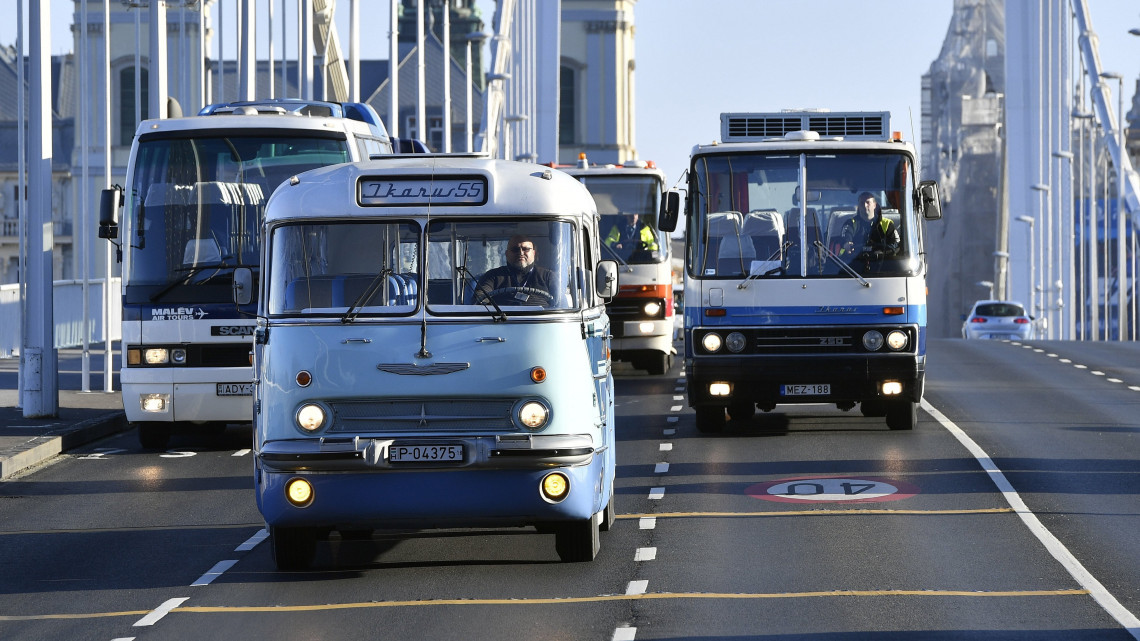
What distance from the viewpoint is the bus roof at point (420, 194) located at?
451 inches

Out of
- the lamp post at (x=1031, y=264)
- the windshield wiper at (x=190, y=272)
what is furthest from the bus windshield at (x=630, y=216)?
the lamp post at (x=1031, y=264)

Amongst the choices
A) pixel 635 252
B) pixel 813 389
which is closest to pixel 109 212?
pixel 813 389

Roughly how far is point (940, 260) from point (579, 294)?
96.5 metres

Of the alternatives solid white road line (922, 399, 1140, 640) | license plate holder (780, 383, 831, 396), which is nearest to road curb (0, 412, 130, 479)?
license plate holder (780, 383, 831, 396)

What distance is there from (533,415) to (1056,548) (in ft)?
11.2

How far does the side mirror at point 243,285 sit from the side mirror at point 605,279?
2177 mm

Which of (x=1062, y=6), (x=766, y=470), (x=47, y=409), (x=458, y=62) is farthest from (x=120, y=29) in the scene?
Result: (x=766, y=470)

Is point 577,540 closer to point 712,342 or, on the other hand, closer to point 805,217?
point 712,342

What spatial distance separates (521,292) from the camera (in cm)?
1139

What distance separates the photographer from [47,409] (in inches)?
821

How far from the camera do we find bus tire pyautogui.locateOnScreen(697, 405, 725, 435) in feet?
65.6

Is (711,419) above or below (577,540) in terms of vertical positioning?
above

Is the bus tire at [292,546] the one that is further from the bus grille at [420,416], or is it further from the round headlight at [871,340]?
the round headlight at [871,340]

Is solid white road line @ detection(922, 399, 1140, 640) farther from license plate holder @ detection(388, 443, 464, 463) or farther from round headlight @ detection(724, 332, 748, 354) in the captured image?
license plate holder @ detection(388, 443, 464, 463)
